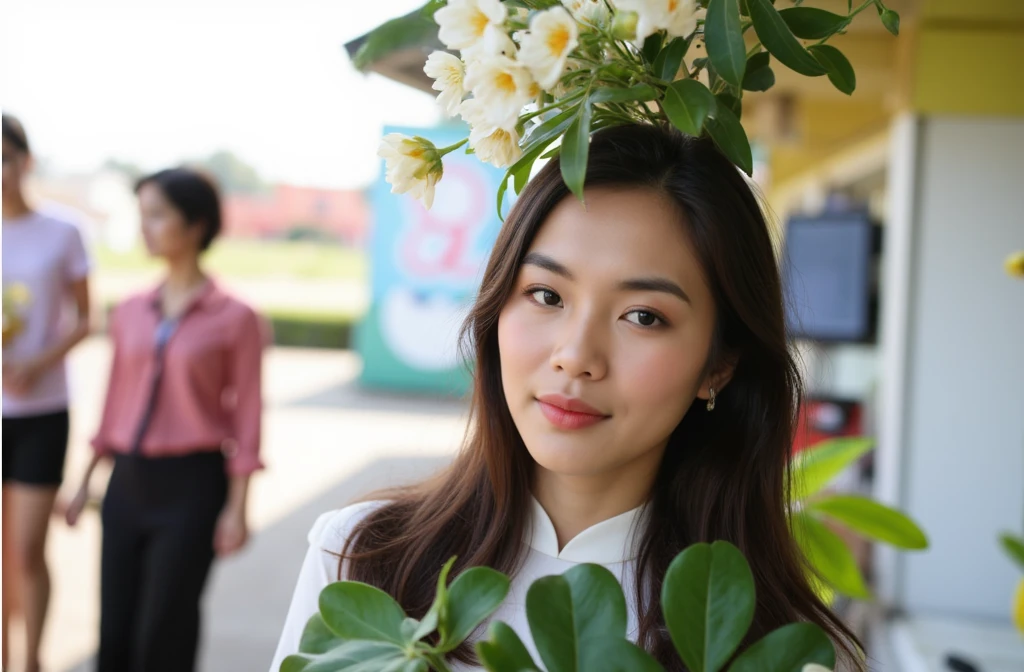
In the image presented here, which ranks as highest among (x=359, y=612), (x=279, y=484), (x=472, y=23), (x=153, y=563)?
(x=472, y=23)

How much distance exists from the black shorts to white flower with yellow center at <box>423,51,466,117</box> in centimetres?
262

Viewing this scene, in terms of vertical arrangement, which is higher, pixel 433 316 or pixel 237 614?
pixel 433 316

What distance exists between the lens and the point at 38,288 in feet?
10.1

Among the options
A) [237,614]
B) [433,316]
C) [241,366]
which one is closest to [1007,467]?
[241,366]

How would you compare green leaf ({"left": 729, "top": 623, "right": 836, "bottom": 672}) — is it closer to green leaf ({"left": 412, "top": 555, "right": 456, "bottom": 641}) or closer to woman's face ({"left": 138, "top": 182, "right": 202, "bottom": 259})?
green leaf ({"left": 412, "top": 555, "right": 456, "bottom": 641})

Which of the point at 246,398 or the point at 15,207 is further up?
the point at 15,207

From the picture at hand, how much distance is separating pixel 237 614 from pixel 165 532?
1490 mm

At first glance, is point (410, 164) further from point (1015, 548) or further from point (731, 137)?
point (1015, 548)

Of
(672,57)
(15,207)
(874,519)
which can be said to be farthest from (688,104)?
(15,207)

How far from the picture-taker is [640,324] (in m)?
1.04

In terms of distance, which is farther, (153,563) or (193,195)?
(193,195)

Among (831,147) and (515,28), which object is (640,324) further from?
(831,147)

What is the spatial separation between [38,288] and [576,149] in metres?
2.77

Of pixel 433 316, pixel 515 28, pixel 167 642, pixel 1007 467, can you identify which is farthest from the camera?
pixel 433 316
